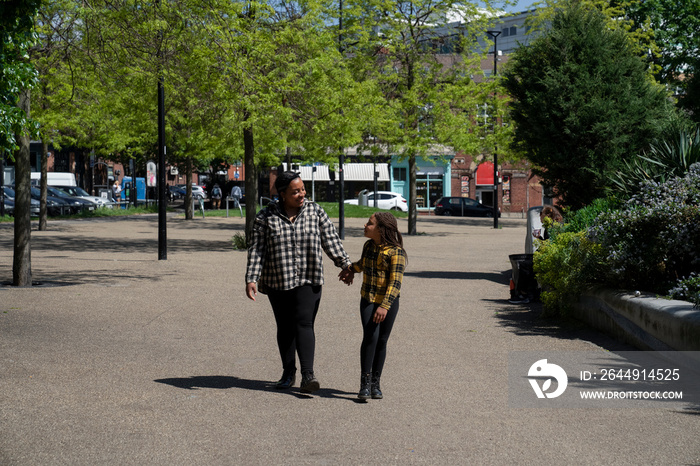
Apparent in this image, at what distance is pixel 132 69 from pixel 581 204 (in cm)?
752

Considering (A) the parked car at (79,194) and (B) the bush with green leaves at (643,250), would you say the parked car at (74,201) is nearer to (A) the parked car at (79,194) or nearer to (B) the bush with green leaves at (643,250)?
(A) the parked car at (79,194)

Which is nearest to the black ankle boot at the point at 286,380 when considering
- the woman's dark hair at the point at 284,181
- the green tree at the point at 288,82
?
the woman's dark hair at the point at 284,181

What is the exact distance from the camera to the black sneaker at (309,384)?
241 inches

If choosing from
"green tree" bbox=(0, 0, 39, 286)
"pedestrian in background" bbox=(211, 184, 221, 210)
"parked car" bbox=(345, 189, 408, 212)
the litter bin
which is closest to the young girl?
"green tree" bbox=(0, 0, 39, 286)

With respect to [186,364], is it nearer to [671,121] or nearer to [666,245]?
[666,245]

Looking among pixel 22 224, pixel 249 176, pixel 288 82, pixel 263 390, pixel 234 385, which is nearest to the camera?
pixel 263 390

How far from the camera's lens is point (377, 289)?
6.08 meters

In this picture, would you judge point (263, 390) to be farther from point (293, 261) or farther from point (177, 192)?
point (177, 192)

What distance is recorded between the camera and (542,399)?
20.3 feet

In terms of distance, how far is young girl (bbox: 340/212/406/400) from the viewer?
6031mm

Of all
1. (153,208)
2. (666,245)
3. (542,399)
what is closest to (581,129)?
(666,245)

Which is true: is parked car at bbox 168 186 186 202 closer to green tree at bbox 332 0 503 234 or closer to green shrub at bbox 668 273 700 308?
green tree at bbox 332 0 503 234

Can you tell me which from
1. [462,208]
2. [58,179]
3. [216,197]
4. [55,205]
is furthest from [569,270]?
[216,197]

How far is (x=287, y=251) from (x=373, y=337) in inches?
33.7
